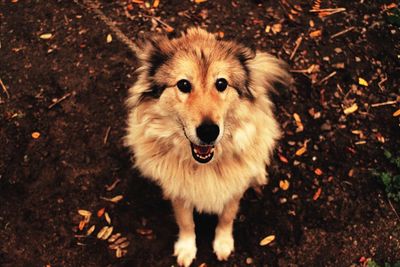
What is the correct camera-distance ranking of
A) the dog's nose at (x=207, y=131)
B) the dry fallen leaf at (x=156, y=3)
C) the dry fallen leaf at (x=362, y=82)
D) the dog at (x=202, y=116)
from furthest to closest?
1. the dry fallen leaf at (x=156, y=3)
2. the dry fallen leaf at (x=362, y=82)
3. the dog at (x=202, y=116)
4. the dog's nose at (x=207, y=131)

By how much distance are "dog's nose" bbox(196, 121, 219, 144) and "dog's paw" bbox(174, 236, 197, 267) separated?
1.35 meters

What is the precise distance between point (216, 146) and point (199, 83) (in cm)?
48

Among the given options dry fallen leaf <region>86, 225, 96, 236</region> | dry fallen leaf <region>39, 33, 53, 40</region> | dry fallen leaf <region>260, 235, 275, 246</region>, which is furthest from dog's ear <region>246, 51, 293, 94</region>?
dry fallen leaf <region>39, 33, 53, 40</region>

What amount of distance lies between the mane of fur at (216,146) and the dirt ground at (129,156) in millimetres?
808

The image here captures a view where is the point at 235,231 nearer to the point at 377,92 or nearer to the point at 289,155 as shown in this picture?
the point at 289,155

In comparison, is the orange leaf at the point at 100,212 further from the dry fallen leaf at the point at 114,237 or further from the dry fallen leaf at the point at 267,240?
the dry fallen leaf at the point at 267,240

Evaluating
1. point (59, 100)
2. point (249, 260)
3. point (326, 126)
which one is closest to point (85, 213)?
point (59, 100)

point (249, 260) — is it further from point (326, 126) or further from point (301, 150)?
point (326, 126)

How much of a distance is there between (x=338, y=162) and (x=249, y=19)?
2033 mm

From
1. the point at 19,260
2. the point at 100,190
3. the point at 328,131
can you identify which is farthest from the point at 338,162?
the point at 19,260

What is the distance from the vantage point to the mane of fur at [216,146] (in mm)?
2709

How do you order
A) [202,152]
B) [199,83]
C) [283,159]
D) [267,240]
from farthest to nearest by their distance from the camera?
[283,159] < [267,240] < [202,152] < [199,83]

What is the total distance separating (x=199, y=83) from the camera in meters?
2.56

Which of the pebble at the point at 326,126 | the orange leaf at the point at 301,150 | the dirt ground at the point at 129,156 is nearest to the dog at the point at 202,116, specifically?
the dirt ground at the point at 129,156
